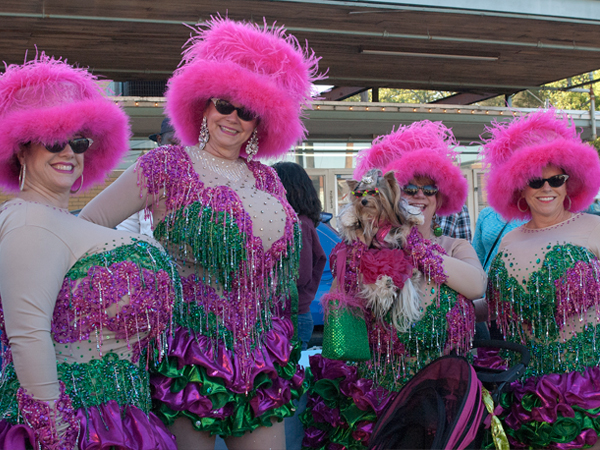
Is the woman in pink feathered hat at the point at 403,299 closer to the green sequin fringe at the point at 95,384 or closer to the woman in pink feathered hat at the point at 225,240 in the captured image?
the woman in pink feathered hat at the point at 225,240

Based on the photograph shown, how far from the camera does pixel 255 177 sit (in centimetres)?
240

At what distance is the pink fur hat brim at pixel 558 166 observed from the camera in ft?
8.52

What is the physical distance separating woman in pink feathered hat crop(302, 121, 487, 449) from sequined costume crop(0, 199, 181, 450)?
826 mm

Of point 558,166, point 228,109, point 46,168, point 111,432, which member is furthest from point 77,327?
point 558,166

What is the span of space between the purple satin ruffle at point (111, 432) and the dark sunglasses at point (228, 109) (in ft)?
3.80

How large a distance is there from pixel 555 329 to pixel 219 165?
164 centimetres

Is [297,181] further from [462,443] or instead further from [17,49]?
[17,49]

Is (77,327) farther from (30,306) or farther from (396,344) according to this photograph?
(396,344)

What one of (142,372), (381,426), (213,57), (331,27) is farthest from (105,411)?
(331,27)

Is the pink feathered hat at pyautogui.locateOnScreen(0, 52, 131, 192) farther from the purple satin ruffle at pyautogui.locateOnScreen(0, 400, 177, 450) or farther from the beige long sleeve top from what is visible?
the purple satin ruffle at pyautogui.locateOnScreen(0, 400, 177, 450)

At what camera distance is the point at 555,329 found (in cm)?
249

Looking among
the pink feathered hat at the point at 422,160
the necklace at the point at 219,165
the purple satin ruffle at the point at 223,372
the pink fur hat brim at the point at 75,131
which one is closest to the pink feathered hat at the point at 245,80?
the necklace at the point at 219,165

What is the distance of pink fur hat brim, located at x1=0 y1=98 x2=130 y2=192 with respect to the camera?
1791mm

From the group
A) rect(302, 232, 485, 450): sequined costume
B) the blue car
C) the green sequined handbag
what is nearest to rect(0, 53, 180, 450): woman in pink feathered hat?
the green sequined handbag
